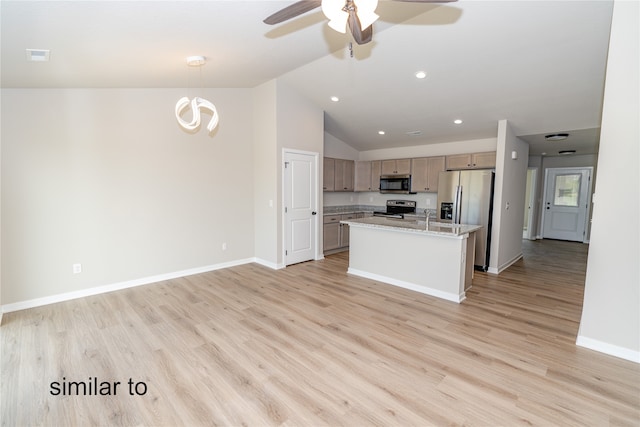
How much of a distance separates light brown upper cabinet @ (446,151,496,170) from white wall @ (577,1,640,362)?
294 cm

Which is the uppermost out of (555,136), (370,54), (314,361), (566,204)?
(370,54)

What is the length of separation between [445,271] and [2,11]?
15.1 feet

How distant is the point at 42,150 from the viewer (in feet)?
11.6

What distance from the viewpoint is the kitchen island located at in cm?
377

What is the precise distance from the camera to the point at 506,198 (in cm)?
517

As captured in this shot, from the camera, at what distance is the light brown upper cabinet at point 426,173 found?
610 centimetres

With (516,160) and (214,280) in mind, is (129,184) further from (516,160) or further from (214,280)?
(516,160)

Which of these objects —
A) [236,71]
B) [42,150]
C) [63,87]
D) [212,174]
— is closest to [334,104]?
[236,71]

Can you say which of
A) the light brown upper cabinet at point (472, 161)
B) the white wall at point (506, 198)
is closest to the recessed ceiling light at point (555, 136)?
the white wall at point (506, 198)

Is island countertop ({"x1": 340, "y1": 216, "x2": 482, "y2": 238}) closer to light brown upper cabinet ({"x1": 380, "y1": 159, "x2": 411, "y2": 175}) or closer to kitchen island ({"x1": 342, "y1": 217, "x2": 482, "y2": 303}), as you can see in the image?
kitchen island ({"x1": 342, "y1": 217, "x2": 482, "y2": 303})

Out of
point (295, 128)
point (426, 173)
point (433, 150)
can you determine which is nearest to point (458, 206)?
point (426, 173)

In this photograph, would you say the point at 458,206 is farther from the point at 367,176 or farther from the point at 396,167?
the point at 367,176

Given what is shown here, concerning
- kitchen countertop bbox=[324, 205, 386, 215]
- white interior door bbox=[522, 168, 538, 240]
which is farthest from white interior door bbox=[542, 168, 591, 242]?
kitchen countertop bbox=[324, 205, 386, 215]

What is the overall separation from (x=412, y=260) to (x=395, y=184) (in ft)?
9.43
